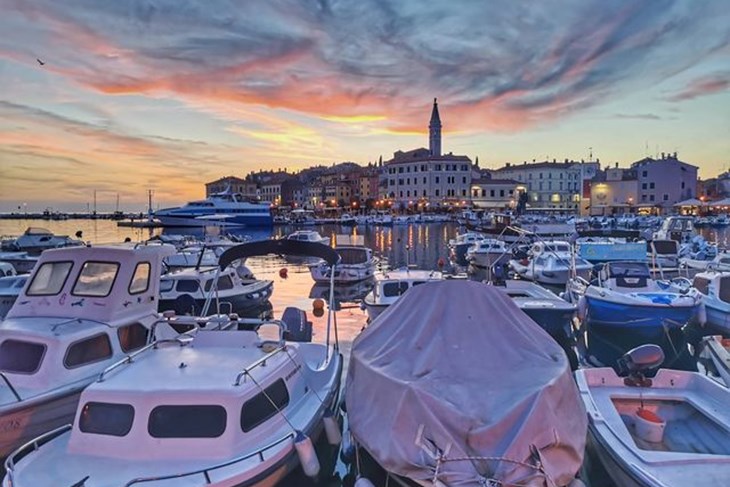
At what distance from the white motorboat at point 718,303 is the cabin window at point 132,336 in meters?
16.7

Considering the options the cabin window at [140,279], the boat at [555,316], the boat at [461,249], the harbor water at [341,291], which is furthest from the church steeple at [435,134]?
the cabin window at [140,279]

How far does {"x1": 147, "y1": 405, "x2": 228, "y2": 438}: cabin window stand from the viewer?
594cm

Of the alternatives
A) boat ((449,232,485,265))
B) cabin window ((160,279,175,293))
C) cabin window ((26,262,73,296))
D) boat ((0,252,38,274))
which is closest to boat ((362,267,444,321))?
cabin window ((160,279,175,293))

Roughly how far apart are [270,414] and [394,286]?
10.5m

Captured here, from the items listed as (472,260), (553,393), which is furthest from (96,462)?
(472,260)

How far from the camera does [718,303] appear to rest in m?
16.2

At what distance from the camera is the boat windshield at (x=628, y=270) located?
17344 mm

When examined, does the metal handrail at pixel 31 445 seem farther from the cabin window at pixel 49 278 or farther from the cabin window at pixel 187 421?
the cabin window at pixel 49 278

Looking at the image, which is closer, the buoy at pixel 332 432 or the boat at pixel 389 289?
the buoy at pixel 332 432

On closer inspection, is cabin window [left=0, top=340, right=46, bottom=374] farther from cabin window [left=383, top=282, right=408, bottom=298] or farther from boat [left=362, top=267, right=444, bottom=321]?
cabin window [left=383, top=282, right=408, bottom=298]

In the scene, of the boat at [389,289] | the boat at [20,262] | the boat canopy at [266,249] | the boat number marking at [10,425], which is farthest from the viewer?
the boat at [20,262]

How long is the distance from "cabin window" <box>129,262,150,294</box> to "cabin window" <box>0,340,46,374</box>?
2140 millimetres

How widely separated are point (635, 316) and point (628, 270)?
3290 millimetres

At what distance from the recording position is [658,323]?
14945 millimetres
